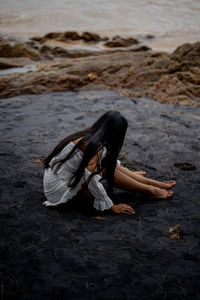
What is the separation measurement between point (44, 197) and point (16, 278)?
0.92 metres

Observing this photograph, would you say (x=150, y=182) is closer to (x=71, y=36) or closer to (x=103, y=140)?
(x=103, y=140)

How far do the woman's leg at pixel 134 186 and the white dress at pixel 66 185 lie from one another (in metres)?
0.22

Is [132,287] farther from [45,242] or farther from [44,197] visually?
[44,197]

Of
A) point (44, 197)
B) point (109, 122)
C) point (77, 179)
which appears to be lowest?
point (44, 197)

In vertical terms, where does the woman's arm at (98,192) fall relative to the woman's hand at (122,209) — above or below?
above

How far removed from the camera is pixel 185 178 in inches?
107

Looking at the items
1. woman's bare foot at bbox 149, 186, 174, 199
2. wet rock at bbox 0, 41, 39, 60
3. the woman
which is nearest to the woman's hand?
the woman

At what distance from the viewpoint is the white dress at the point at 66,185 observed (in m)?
1.95

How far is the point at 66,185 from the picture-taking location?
2.06 m

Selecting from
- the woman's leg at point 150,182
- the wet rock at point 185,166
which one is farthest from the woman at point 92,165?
the wet rock at point 185,166

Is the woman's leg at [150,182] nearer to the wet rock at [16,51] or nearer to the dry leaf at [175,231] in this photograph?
the dry leaf at [175,231]

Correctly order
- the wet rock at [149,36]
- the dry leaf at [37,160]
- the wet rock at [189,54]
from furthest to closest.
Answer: the wet rock at [149,36]
the wet rock at [189,54]
the dry leaf at [37,160]

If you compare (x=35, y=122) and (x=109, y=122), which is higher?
(x=109, y=122)

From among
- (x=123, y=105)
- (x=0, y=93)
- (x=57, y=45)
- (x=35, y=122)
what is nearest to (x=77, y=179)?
(x=35, y=122)
